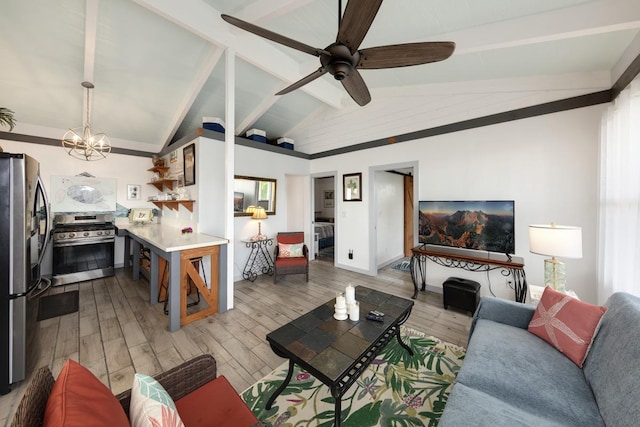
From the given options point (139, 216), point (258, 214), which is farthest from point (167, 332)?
point (139, 216)

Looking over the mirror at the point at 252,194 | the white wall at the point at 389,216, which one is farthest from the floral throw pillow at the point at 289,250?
the white wall at the point at 389,216

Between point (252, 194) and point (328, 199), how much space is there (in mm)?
4876

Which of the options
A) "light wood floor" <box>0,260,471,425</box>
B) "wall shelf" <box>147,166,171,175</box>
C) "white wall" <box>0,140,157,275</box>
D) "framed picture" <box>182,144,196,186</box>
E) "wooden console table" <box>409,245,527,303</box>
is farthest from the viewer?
"wall shelf" <box>147,166,171,175</box>

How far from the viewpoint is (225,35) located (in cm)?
288

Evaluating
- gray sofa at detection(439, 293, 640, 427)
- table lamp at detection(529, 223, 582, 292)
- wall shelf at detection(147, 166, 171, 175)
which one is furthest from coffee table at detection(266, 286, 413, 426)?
wall shelf at detection(147, 166, 171, 175)

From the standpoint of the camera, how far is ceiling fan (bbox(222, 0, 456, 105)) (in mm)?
1398

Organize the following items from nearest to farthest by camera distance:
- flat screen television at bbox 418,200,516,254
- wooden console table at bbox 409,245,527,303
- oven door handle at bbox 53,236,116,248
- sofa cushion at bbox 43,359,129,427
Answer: sofa cushion at bbox 43,359,129,427 < wooden console table at bbox 409,245,527,303 < flat screen television at bbox 418,200,516,254 < oven door handle at bbox 53,236,116,248

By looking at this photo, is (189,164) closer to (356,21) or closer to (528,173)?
(356,21)

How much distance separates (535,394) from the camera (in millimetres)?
1227

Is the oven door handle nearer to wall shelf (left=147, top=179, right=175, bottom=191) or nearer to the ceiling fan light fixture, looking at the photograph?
wall shelf (left=147, top=179, right=175, bottom=191)

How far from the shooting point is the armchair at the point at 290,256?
4.01 meters

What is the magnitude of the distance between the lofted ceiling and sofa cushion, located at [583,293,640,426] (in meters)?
2.14

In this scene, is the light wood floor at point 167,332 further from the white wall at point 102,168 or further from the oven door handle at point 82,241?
the white wall at point 102,168

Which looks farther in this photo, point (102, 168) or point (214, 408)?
point (102, 168)
